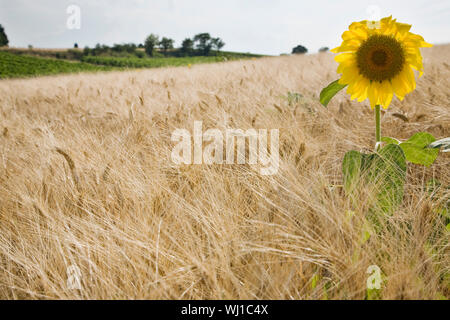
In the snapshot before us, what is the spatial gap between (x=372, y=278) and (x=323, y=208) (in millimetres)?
226

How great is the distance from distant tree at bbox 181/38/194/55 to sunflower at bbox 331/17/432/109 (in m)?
47.1

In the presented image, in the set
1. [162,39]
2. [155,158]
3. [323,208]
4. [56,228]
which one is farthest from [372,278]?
[162,39]

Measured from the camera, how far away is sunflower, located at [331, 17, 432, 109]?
102 centimetres

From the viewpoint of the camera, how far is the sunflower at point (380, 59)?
102 cm

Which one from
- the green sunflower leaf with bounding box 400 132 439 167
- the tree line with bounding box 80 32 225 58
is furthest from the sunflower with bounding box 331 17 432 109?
the tree line with bounding box 80 32 225 58

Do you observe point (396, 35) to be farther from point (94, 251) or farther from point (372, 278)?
point (94, 251)

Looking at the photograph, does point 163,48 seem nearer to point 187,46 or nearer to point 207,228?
point 187,46

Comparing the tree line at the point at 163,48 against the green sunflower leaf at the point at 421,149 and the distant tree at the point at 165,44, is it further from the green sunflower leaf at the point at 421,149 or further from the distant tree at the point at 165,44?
the green sunflower leaf at the point at 421,149

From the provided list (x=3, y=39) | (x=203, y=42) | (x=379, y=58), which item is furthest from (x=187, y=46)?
(x=379, y=58)

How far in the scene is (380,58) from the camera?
41.6 inches

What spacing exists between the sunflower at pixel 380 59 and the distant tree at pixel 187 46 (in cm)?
4712

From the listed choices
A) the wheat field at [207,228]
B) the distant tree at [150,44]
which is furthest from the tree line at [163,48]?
the wheat field at [207,228]

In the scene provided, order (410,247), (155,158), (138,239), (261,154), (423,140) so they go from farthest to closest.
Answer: (155,158)
(261,154)
(423,140)
(138,239)
(410,247)

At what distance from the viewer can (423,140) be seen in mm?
993
